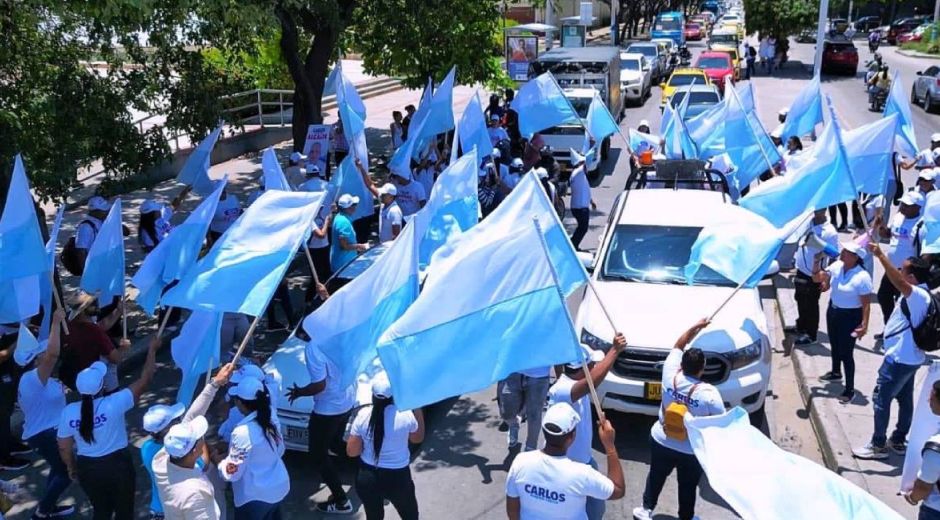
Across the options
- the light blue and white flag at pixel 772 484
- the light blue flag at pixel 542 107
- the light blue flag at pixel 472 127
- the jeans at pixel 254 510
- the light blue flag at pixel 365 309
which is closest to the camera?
the light blue and white flag at pixel 772 484

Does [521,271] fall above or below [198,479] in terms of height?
above

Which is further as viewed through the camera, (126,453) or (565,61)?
(565,61)

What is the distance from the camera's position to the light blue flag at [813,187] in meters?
7.74

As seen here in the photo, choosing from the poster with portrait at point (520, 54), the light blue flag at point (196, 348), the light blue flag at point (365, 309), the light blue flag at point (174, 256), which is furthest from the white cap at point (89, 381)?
the poster with portrait at point (520, 54)

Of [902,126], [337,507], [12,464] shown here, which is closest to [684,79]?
[902,126]

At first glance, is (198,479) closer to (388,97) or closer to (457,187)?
(457,187)

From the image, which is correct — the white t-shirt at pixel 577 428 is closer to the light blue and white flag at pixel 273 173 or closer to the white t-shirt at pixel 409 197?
the light blue and white flag at pixel 273 173

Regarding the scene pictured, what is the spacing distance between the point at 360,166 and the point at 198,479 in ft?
23.0

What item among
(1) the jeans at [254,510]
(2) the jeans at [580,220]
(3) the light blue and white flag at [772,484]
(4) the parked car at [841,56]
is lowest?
(4) the parked car at [841,56]

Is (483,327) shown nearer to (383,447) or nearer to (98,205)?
(383,447)

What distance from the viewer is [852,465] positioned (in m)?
6.70

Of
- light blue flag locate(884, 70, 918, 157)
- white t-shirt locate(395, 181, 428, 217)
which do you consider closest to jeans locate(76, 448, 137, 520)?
white t-shirt locate(395, 181, 428, 217)

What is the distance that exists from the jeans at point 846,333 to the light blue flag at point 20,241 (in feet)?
22.3

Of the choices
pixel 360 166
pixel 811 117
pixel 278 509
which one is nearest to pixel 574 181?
pixel 360 166
